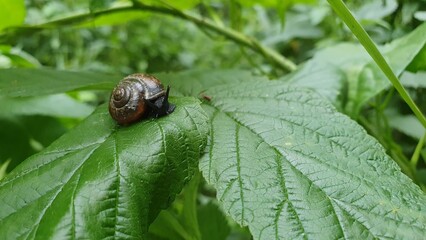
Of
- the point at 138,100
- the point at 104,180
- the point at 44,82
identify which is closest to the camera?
the point at 104,180

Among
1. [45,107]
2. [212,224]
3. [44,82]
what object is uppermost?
[44,82]

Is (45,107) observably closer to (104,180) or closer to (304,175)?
(104,180)

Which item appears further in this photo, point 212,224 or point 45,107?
point 45,107

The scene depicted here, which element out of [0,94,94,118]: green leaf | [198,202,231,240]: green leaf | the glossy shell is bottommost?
[198,202,231,240]: green leaf

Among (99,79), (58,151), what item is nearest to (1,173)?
(99,79)

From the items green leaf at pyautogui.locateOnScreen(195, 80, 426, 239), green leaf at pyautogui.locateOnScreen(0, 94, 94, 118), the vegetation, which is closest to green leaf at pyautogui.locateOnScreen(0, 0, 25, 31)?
the vegetation

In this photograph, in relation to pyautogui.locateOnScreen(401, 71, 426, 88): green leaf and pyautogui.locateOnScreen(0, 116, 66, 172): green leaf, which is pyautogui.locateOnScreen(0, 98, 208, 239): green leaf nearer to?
pyautogui.locateOnScreen(0, 116, 66, 172): green leaf

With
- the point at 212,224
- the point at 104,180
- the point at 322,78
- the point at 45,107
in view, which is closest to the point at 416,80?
the point at 322,78

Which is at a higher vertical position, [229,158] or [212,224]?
[229,158]
